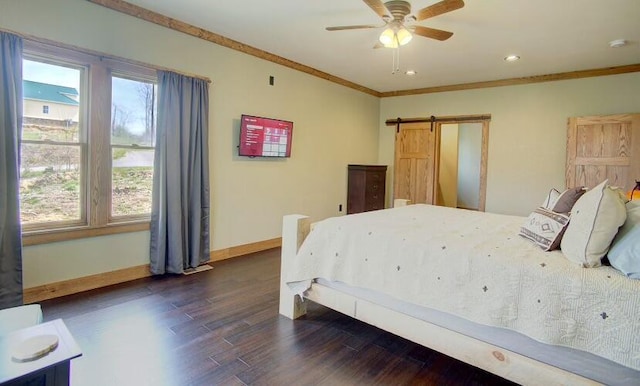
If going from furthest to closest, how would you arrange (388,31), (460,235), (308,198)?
(308,198)
(388,31)
(460,235)

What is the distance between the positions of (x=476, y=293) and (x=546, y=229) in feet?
2.04

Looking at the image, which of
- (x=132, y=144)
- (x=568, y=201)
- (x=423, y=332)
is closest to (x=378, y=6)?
(x=568, y=201)

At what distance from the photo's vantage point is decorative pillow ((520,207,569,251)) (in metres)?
1.86

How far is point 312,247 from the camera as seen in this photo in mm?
2434

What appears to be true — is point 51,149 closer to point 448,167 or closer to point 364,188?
point 364,188

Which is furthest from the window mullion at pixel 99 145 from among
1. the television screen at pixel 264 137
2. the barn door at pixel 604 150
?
the barn door at pixel 604 150

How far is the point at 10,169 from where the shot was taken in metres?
2.51

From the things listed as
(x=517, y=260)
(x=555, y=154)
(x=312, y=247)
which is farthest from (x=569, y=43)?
(x=312, y=247)

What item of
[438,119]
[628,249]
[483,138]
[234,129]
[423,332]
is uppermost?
[438,119]

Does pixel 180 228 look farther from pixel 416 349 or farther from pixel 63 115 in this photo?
pixel 416 349

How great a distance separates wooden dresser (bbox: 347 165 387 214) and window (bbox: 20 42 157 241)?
337 centimetres

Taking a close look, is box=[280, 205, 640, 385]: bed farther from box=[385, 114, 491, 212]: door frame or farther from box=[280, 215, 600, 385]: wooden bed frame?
box=[385, 114, 491, 212]: door frame

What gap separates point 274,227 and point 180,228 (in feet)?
4.91

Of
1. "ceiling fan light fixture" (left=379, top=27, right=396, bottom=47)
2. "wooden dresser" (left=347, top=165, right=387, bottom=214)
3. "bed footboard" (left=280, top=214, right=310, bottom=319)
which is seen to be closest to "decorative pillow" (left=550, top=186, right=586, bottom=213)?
"bed footboard" (left=280, top=214, right=310, bottom=319)
